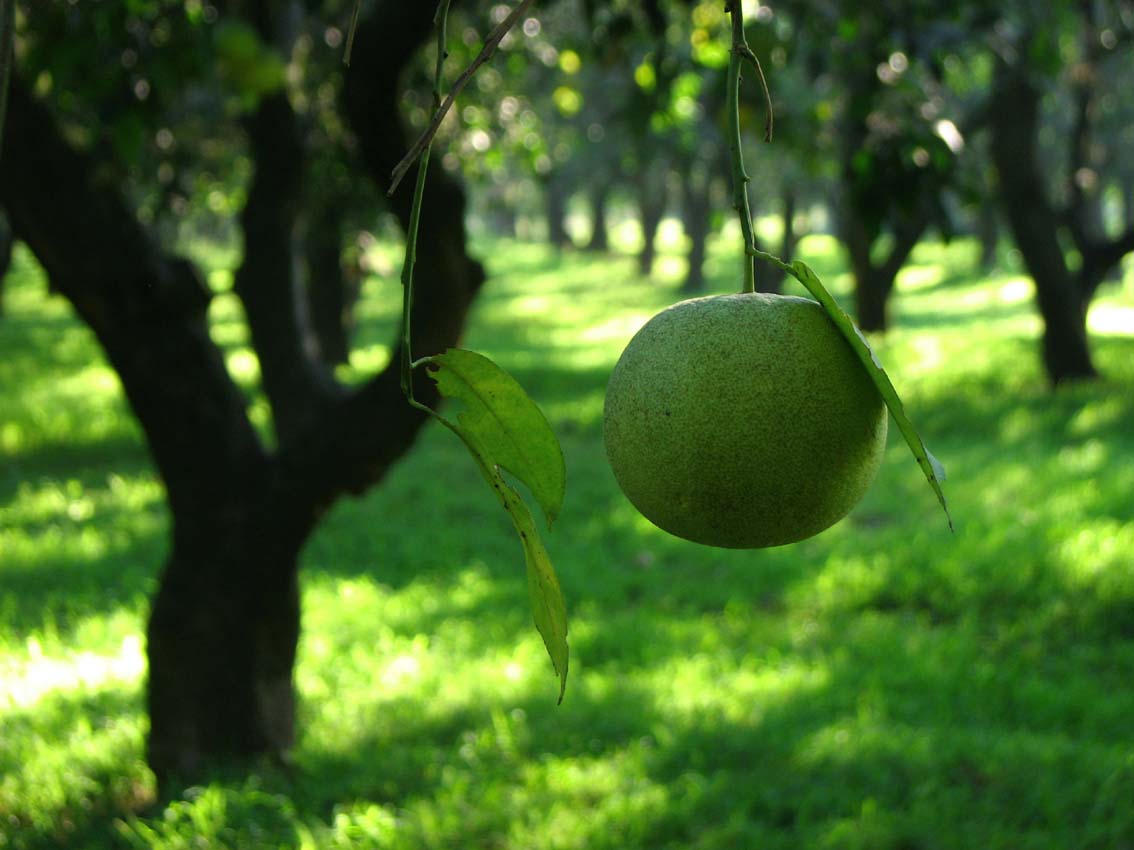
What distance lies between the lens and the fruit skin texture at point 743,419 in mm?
754

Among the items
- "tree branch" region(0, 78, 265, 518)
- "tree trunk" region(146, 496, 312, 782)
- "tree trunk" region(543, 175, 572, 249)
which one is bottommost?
"tree trunk" region(543, 175, 572, 249)

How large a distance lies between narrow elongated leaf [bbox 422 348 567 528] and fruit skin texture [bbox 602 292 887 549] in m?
0.04

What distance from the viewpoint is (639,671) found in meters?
4.09

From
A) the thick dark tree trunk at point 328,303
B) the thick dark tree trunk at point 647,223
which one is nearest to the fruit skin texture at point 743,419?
the thick dark tree trunk at point 328,303

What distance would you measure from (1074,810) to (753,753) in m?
0.81

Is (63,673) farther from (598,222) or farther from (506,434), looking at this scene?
(598,222)

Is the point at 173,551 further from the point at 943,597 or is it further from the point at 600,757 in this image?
the point at 943,597

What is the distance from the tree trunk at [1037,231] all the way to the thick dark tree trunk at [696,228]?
37.4 ft

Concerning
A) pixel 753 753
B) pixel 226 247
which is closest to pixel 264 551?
pixel 753 753

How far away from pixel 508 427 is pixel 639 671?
11.1 ft

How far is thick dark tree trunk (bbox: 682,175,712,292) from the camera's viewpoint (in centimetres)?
2027

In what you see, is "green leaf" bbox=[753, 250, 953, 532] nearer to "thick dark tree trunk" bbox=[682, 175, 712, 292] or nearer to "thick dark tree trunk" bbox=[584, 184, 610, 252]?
"thick dark tree trunk" bbox=[682, 175, 712, 292]

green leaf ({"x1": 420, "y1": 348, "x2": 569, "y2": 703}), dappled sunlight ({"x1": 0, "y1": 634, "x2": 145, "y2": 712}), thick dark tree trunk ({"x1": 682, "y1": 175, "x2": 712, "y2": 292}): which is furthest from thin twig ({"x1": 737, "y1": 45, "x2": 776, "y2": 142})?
thick dark tree trunk ({"x1": 682, "y1": 175, "x2": 712, "y2": 292})

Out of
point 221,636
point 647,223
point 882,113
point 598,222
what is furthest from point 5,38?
point 598,222
